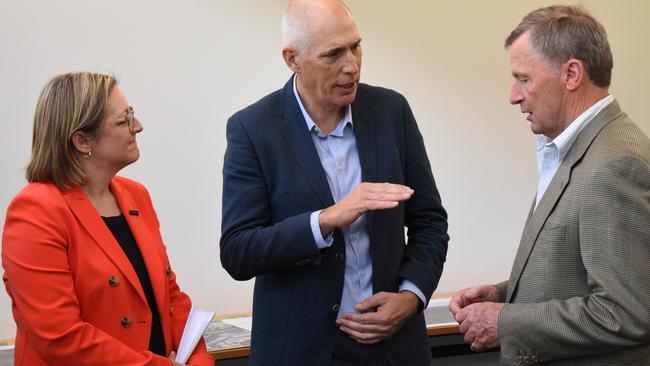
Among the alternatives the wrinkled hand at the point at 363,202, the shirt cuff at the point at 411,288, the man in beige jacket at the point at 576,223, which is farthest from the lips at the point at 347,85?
the shirt cuff at the point at 411,288

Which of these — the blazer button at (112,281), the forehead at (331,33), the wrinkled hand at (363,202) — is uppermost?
the forehead at (331,33)

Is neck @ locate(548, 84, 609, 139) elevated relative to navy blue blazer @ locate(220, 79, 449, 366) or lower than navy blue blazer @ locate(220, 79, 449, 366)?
elevated

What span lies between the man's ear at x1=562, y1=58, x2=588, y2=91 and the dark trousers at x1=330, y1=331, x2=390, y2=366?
2.81ft

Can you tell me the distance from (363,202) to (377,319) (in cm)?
35

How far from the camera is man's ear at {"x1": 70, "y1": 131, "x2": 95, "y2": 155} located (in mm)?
2213

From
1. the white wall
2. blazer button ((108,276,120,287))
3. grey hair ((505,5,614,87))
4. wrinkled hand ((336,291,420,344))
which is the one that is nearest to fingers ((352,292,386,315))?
wrinkled hand ((336,291,420,344))

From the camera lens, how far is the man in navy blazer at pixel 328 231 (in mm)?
2197

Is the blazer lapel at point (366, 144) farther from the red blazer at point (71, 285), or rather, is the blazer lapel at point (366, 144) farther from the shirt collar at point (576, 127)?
the red blazer at point (71, 285)

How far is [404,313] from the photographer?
2.21 meters

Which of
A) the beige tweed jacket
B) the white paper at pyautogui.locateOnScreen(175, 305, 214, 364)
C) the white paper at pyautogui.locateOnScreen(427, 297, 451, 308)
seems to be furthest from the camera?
the white paper at pyautogui.locateOnScreen(427, 297, 451, 308)

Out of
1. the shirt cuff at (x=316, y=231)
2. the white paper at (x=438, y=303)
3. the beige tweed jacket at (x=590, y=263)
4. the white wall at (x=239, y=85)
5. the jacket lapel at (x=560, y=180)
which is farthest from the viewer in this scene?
the white paper at (x=438, y=303)

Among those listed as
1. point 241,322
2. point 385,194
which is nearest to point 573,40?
point 385,194

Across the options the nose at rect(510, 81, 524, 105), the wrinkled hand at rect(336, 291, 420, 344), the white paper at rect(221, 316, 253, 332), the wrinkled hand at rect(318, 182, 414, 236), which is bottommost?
the white paper at rect(221, 316, 253, 332)

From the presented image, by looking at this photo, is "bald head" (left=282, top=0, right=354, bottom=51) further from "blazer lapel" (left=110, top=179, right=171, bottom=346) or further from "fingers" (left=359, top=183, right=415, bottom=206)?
"blazer lapel" (left=110, top=179, right=171, bottom=346)
